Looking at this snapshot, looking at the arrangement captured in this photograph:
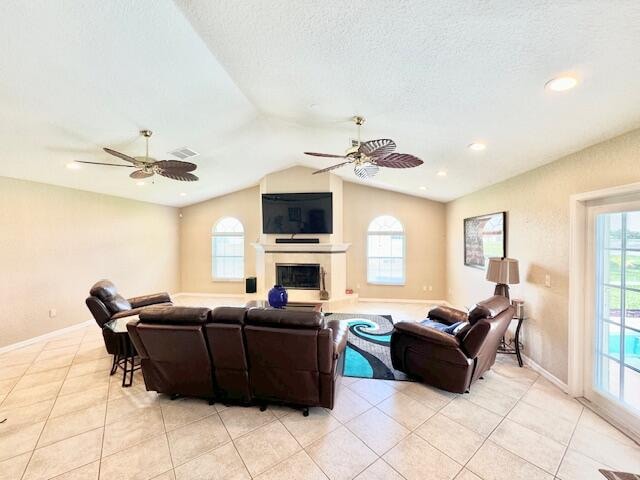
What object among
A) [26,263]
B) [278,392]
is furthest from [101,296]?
[278,392]

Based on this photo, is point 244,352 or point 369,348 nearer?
point 244,352

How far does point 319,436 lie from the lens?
215 cm

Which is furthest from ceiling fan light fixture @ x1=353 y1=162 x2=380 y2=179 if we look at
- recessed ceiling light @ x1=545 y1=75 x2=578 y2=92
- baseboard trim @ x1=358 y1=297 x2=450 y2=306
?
baseboard trim @ x1=358 y1=297 x2=450 y2=306

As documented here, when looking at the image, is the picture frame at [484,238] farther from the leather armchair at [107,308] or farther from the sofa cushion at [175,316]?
the leather armchair at [107,308]

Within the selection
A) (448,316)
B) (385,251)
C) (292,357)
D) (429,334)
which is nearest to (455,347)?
(429,334)

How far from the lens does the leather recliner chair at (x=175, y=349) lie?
2.39 metres

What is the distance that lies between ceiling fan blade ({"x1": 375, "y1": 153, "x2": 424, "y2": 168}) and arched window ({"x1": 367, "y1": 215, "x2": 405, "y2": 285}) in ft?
13.2

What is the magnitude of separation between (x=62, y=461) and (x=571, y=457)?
12.3ft

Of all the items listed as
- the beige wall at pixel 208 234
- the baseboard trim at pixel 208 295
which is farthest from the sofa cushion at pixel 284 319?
the baseboard trim at pixel 208 295

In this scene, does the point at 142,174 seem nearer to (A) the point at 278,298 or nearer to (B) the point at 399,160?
(A) the point at 278,298

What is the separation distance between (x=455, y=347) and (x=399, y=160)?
199 centimetres

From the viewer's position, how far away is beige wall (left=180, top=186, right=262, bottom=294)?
293 inches

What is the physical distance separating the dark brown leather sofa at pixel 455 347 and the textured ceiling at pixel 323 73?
184 cm

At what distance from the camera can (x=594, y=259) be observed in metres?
2.62
